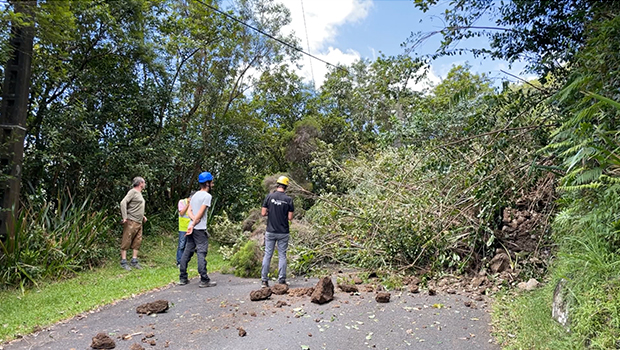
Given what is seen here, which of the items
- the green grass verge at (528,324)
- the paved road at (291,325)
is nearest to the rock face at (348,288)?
the paved road at (291,325)

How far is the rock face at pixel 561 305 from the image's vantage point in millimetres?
3156

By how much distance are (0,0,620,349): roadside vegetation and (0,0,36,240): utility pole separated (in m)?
0.32

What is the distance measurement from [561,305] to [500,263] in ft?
7.04

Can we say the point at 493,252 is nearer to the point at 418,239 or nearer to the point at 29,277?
the point at 418,239

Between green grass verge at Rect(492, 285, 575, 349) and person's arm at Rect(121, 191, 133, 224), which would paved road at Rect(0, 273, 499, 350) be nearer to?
green grass verge at Rect(492, 285, 575, 349)

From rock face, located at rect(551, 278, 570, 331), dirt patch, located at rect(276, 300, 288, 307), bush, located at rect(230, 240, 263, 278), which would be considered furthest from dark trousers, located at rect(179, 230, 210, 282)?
rock face, located at rect(551, 278, 570, 331)

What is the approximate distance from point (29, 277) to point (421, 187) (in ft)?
20.7

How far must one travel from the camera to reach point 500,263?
17.7ft

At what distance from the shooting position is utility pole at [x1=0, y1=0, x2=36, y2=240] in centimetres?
522

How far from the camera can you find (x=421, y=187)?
22.1 feet

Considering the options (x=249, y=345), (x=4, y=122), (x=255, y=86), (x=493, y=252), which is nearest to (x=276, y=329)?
(x=249, y=345)

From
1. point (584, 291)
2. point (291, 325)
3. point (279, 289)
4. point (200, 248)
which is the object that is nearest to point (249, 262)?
point (200, 248)

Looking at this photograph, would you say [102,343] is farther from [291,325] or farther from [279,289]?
[279,289]

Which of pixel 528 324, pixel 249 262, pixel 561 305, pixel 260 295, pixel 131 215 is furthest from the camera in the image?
pixel 131 215
